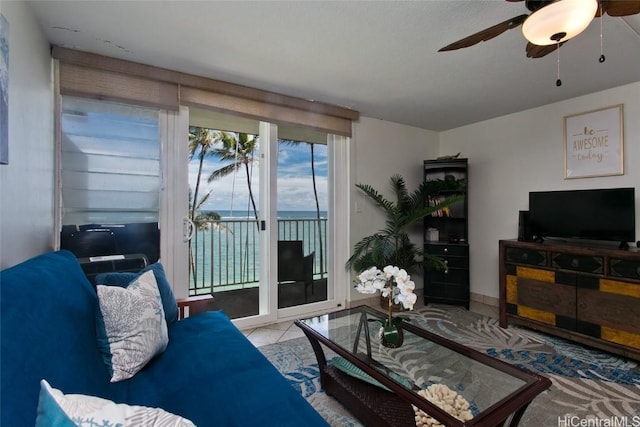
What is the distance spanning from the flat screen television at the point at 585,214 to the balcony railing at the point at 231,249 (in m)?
2.19

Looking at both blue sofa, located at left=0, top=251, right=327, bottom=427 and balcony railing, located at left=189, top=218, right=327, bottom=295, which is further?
balcony railing, located at left=189, top=218, right=327, bottom=295

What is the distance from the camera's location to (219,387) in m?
1.12

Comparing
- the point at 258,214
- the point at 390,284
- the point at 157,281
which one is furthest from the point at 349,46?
the point at 157,281

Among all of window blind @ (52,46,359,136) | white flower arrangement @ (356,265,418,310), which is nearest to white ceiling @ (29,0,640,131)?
window blind @ (52,46,359,136)

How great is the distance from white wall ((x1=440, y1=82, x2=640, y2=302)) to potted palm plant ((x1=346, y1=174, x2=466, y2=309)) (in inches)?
19.2

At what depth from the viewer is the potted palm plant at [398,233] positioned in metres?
3.31

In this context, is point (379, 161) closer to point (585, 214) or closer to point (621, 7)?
point (585, 214)

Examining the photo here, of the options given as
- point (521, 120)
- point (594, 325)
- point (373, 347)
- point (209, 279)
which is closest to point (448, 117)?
point (521, 120)

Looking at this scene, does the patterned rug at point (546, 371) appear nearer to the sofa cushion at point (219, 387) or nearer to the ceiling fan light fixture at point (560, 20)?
the sofa cushion at point (219, 387)

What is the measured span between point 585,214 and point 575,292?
72cm

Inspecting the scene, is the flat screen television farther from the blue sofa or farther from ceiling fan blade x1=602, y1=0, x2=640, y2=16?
the blue sofa

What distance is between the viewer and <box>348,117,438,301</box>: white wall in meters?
3.49

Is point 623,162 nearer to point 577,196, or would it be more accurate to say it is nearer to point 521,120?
point 577,196

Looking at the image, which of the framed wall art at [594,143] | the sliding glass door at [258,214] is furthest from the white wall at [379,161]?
the framed wall art at [594,143]
